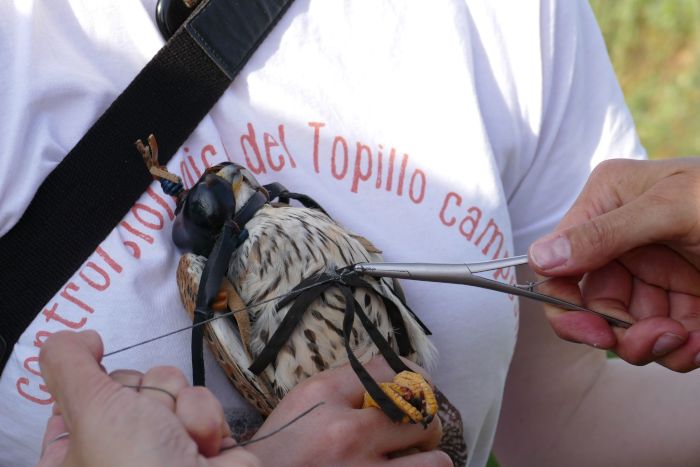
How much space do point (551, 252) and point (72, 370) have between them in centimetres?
68

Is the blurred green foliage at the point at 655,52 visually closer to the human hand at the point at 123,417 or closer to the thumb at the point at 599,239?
the thumb at the point at 599,239

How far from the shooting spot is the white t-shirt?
1094 mm

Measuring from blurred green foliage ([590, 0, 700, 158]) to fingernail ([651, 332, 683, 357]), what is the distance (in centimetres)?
397

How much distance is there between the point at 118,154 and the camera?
114 centimetres

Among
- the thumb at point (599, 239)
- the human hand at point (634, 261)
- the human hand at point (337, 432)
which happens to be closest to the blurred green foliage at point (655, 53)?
the human hand at point (634, 261)

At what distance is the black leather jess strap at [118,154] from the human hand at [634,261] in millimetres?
526

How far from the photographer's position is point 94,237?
1.10 metres

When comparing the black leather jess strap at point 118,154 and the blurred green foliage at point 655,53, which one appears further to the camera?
the blurred green foliage at point 655,53

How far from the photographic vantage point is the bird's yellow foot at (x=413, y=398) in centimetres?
99

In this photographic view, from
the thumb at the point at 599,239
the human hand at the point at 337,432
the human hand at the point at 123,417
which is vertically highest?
the human hand at the point at 123,417

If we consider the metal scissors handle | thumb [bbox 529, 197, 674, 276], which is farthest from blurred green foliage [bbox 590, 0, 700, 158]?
the metal scissors handle

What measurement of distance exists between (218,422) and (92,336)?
161 mm

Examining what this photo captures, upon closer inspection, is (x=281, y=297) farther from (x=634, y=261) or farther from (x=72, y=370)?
(x=634, y=261)

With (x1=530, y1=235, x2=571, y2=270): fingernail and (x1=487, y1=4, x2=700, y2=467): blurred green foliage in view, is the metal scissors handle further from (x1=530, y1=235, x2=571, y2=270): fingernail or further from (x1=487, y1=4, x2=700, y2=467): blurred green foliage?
(x1=487, y1=4, x2=700, y2=467): blurred green foliage
